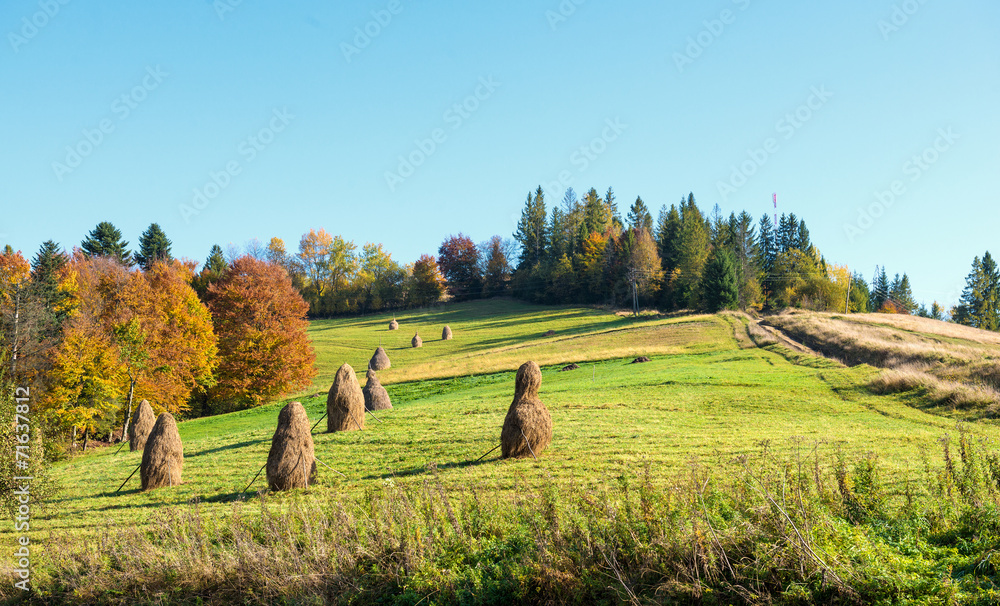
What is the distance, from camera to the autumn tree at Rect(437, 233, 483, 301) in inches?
4422

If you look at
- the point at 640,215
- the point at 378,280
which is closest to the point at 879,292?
the point at 640,215

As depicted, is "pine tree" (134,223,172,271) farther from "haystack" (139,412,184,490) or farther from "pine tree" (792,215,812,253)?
"pine tree" (792,215,812,253)

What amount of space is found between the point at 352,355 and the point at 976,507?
61.0m

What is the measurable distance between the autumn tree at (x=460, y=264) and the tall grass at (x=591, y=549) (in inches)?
3984

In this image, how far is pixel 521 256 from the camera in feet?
372

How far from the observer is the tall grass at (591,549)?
6977 millimetres

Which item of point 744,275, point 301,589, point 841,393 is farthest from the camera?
point 744,275

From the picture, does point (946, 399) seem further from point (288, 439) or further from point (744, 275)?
point (744, 275)

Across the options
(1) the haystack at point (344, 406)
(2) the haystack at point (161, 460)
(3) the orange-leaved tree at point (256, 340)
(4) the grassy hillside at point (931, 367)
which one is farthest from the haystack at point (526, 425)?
(3) the orange-leaved tree at point (256, 340)

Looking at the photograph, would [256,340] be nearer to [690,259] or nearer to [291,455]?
[291,455]

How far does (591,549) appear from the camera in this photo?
8203mm

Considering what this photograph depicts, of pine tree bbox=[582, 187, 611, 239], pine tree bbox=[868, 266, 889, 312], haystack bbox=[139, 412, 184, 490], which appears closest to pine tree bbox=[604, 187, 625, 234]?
pine tree bbox=[582, 187, 611, 239]

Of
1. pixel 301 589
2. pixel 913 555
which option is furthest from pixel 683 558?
pixel 301 589

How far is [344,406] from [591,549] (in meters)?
15.2
